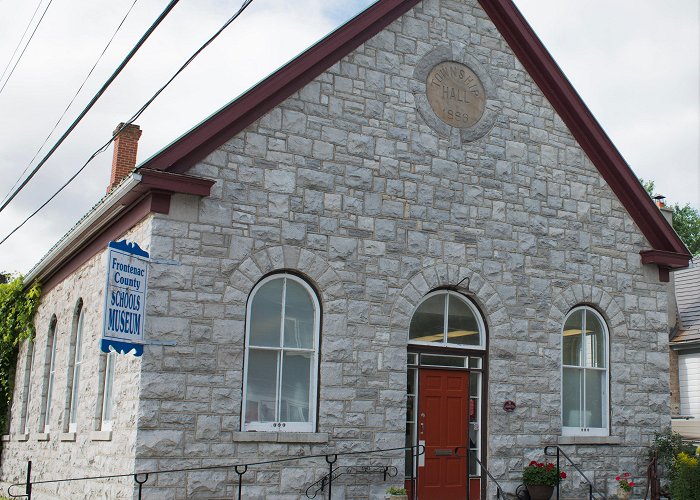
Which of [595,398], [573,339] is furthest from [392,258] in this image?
[595,398]

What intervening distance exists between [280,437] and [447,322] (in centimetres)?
350

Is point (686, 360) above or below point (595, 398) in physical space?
above

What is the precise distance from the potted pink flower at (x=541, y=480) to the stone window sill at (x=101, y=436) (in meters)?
6.42

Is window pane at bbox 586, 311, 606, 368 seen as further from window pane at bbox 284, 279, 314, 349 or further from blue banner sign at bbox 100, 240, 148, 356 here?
blue banner sign at bbox 100, 240, 148, 356

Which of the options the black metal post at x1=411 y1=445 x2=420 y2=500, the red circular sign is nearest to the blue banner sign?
the black metal post at x1=411 y1=445 x2=420 y2=500

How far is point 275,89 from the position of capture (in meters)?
12.6

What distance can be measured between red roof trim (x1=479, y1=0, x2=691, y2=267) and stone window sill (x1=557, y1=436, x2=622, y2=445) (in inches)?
144

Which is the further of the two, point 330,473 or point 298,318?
point 298,318

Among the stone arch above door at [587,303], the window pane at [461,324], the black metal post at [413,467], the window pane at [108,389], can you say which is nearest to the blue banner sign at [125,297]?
the window pane at [108,389]

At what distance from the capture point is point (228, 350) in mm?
11773

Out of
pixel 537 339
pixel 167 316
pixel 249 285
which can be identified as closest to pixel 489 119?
pixel 537 339

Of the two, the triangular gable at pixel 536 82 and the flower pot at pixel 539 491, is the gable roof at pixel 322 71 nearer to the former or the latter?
the triangular gable at pixel 536 82

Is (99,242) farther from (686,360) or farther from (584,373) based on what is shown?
(686,360)

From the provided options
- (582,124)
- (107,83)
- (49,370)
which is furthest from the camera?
(49,370)
